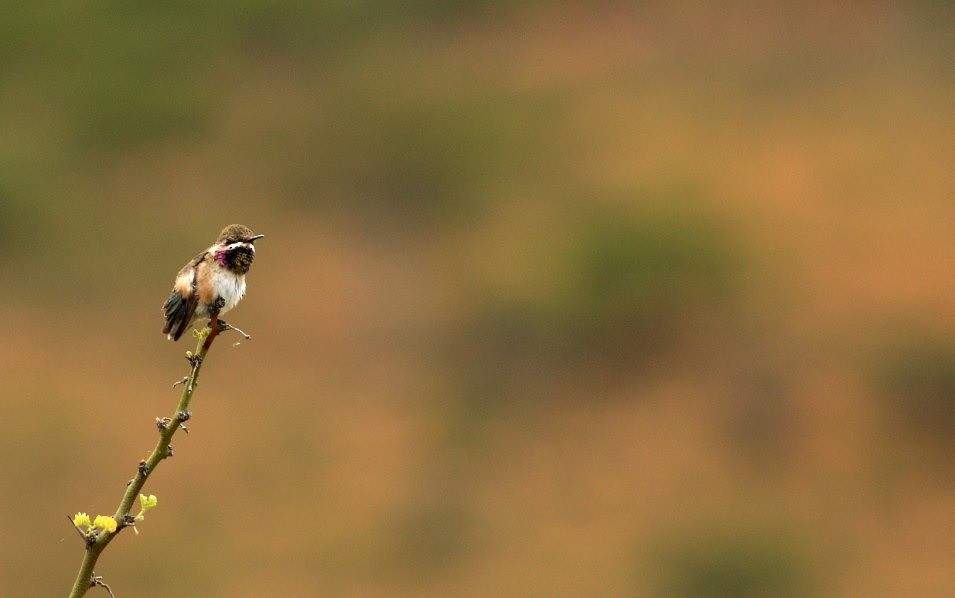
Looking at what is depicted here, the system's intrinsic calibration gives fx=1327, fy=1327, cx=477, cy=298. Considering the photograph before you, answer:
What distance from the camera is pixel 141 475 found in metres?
2.96

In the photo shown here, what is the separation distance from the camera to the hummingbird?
3389 mm

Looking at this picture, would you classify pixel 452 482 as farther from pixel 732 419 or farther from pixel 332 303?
pixel 332 303

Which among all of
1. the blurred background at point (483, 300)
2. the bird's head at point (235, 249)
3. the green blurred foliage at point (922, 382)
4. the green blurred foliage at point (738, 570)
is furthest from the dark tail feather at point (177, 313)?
the green blurred foliage at point (922, 382)

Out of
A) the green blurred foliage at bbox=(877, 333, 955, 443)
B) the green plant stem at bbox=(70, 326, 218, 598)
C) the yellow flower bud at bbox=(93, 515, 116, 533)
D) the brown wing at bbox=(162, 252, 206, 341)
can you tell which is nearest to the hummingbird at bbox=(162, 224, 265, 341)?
the brown wing at bbox=(162, 252, 206, 341)

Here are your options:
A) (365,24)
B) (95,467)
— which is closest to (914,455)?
(95,467)

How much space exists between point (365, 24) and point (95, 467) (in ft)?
52.4

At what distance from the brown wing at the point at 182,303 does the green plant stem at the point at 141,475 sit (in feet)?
1.15

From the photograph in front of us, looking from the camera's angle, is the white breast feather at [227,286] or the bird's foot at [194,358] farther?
the white breast feather at [227,286]

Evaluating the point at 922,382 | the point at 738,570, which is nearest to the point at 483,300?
the point at 922,382

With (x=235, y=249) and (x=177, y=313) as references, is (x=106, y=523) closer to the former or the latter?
(x=177, y=313)

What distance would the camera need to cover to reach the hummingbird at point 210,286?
11.1ft

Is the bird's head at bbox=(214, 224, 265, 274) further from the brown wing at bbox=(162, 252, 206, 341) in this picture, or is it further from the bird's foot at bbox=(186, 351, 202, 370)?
the bird's foot at bbox=(186, 351, 202, 370)

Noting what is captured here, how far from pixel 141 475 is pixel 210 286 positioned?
61 centimetres

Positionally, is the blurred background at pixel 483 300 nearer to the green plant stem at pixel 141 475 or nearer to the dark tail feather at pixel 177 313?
the dark tail feather at pixel 177 313
